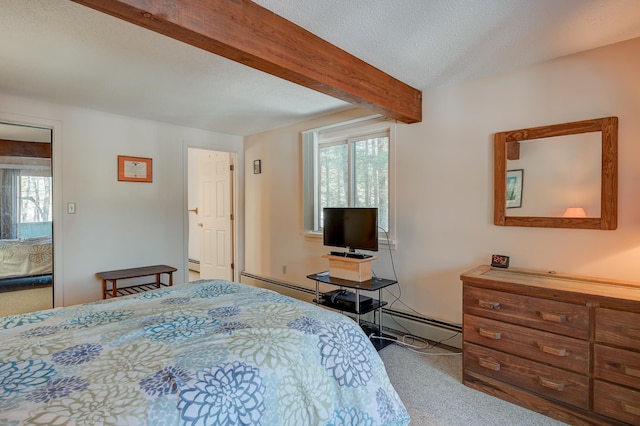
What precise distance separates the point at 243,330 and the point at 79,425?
0.63m

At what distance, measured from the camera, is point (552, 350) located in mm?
1947

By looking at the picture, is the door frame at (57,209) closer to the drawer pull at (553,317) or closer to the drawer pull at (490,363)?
the drawer pull at (490,363)

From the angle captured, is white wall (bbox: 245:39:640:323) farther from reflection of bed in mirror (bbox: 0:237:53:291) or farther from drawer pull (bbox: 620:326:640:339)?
reflection of bed in mirror (bbox: 0:237:53:291)

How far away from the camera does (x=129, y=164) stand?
3.91 metres

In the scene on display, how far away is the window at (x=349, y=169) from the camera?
3.35m

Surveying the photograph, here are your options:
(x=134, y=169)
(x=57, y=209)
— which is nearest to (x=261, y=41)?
(x=134, y=169)

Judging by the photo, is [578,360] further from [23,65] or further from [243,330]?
[23,65]

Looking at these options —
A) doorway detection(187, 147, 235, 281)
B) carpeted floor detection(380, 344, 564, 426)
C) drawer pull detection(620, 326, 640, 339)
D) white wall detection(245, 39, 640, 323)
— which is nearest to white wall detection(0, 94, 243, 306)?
doorway detection(187, 147, 235, 281)

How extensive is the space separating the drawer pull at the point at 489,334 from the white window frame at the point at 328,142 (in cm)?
118

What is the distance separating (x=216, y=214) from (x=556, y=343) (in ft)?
15.0

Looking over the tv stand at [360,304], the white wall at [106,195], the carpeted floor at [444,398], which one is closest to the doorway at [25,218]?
the white wall at [106,195]

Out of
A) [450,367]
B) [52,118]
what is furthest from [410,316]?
[52,118]

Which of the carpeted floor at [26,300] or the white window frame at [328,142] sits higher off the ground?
the white window frame at [328,142]

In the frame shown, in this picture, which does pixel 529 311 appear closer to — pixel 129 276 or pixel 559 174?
pixel 559 174
